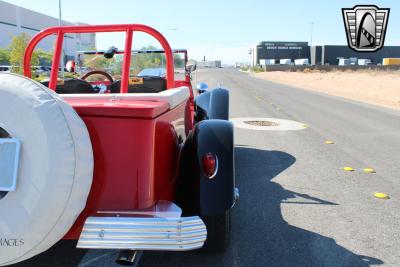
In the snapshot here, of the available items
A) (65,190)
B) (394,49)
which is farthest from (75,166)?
(394,49)

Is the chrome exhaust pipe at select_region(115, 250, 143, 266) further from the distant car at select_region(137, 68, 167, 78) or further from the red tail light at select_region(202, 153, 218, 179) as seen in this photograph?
the distant car at select_region(137, 68, 167, 78)

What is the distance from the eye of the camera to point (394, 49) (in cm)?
11894

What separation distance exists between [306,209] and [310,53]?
122m

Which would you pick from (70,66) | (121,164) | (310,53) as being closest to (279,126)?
(70,66)

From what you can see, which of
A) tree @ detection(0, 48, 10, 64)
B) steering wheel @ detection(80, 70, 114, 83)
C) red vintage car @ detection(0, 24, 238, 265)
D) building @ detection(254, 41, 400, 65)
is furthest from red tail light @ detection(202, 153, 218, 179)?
building @ detection(254, 41, 400, 65)

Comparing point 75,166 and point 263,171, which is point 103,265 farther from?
point 263,171

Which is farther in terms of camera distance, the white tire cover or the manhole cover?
the manhole cover

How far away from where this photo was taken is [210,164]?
2.96 m

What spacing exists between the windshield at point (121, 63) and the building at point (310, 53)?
107 meters

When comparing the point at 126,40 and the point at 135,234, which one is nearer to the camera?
the point at 135,234

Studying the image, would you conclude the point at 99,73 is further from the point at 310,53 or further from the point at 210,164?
the point at 310,53

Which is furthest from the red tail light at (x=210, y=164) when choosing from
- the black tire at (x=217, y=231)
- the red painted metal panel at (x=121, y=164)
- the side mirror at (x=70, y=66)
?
the side mirror at (x=70, y=66)

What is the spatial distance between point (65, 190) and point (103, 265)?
1.13 m

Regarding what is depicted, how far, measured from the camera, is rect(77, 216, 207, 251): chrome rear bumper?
224 centimetres
